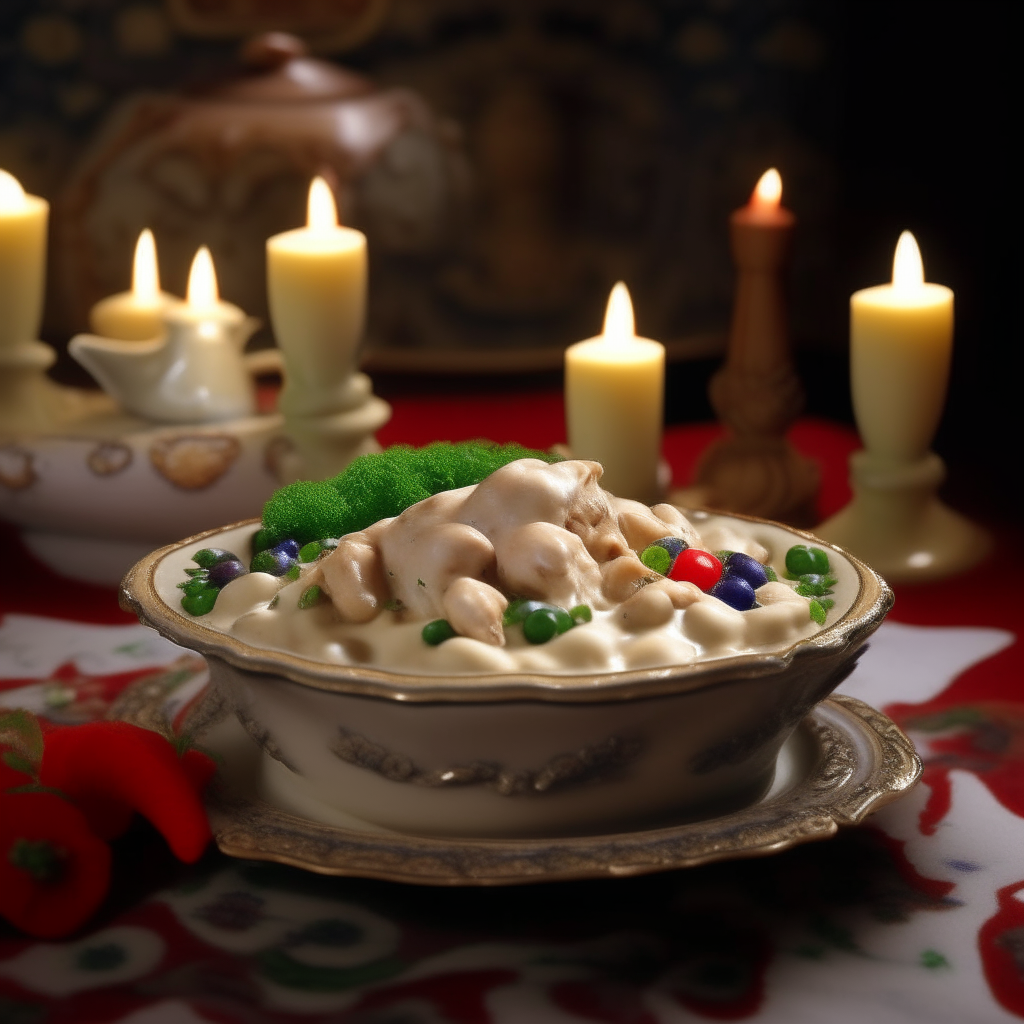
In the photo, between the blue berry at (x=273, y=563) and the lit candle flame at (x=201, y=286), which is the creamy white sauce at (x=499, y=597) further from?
the lit candle flame at (x=201, y=286)

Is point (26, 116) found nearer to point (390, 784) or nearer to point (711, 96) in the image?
point (711, 96)

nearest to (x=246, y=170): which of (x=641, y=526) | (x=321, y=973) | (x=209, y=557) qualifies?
(x=209, y=557)

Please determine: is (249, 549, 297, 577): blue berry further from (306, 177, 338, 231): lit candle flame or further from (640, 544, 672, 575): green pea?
(306, 177, 338, 231): lit candle flame

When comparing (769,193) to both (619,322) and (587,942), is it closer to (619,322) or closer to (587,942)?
(619,322)

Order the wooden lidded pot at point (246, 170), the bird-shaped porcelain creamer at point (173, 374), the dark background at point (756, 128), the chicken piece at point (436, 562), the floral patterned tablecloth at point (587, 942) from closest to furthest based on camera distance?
the floral patterned tablecloth at point (587, 942), the chicken piece at point (436, 562), the bird-shaped porcelain creamer at point (173, 374), the wooden lidded pot at point (246, 170), the dark background at point (756, 128)

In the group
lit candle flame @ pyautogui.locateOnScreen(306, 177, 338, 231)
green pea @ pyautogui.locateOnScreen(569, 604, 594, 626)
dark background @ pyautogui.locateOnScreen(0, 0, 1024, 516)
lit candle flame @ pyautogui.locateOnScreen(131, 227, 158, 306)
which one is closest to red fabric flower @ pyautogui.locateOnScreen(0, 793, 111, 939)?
green pea @ pyautogui.locateOnScreen(569, 604, 594, 626)

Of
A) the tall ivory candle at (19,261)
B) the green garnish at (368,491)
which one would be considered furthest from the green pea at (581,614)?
the tall ivory candle at (19,261)

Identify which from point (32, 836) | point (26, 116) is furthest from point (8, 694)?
point (26, 116)
